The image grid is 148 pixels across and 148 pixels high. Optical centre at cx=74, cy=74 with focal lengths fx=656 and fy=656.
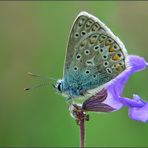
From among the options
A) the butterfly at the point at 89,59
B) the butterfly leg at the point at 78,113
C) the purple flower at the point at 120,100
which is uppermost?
the butterfly at the point at 89,59

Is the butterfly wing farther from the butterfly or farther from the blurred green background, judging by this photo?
the blurred green background

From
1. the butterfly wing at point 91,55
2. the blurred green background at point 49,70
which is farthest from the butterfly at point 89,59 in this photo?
A: the blurred green background at point 49,70

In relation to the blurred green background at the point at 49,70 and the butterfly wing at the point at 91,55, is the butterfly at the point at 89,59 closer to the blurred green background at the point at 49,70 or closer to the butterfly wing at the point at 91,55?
the butterfly wing at the point at 91,55

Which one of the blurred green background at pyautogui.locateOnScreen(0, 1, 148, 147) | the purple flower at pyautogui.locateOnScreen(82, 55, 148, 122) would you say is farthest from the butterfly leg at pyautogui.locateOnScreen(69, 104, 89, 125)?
the blurred green background at pyautogui.locateOnScreen(0, 1, 148, 147)

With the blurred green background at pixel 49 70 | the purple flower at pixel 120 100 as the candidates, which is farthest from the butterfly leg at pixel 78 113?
the blurred green background at pixel 49 70

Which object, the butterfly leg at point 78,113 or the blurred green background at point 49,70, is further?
the blurred green background at point 49,70

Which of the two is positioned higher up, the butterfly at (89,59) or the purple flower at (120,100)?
the butterfly at (89,59)
